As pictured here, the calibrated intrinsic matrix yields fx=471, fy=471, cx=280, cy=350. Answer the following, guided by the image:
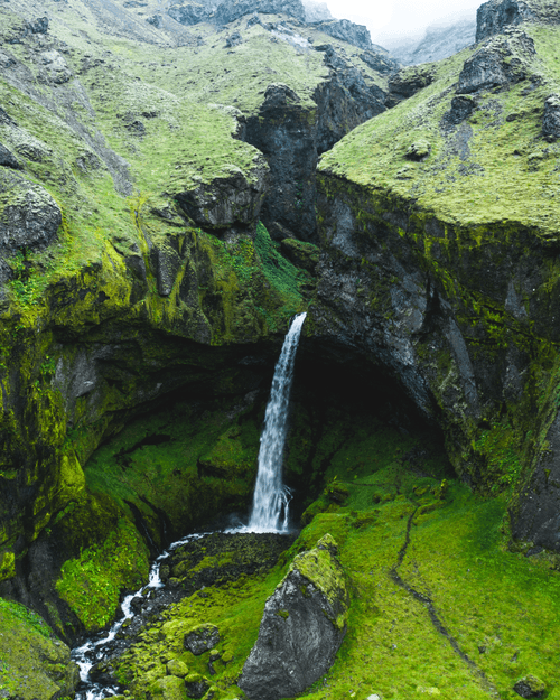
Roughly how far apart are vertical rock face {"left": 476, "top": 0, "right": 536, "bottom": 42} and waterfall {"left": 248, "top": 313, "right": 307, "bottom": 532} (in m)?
27.3

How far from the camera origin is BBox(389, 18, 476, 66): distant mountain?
83438 millimetres

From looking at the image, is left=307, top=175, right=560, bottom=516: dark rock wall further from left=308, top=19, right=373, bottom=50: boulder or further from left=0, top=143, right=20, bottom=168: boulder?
left=308, top=19, right=373, bottom=50: boulder

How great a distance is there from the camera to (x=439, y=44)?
291ft

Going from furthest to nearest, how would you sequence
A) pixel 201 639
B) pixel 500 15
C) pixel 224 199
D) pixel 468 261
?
pixel 500 15 → pixel 224 199 → pixel 468 261 → pixel 201 639

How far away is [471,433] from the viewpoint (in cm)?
2011

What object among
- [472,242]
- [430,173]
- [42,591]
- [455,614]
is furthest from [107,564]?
[430,173]

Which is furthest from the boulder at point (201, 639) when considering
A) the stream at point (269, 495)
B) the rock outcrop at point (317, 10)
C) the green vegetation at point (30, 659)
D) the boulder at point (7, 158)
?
the rock outcrop at point (317, 10)

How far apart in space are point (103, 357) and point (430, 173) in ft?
62.1

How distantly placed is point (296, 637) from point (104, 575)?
11.1m

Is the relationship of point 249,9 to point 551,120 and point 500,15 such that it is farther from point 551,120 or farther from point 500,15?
point 551,120

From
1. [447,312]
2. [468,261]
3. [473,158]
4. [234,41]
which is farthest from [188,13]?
[468,261]

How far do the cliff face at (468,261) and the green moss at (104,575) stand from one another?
1518cm

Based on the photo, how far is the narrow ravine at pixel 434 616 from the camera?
10992mm

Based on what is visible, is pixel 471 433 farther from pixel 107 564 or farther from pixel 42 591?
pixel 42 591
